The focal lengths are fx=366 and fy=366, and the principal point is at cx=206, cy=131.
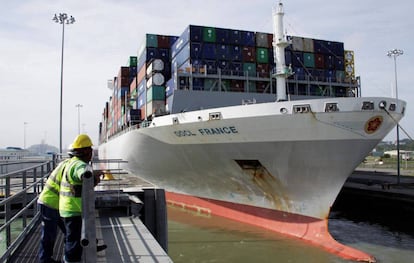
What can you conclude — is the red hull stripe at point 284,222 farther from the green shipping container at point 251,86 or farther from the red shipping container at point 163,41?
the red shipping container at point 163,41

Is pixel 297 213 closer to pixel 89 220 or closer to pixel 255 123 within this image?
pixel 255 123

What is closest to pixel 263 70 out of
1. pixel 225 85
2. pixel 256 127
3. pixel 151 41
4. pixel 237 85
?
pixel 237 85

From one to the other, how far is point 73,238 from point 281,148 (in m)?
9.40

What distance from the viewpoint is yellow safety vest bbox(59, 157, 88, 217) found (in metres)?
4.07

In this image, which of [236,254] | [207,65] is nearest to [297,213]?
[236,254]

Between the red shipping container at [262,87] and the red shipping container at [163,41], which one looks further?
the red shipping container at [163,41]

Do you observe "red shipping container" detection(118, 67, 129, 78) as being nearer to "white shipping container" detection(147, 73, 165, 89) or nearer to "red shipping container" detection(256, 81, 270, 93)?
"white shipping container" detection(147, 73, 165, 89)

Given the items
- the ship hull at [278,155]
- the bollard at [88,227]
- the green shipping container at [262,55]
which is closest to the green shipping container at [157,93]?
the ship hull at [278,155]

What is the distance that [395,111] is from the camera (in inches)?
480

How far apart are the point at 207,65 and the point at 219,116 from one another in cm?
678

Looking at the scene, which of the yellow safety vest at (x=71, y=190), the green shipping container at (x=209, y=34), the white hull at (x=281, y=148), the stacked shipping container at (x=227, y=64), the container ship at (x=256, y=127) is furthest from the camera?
the green shipping container at (x=209, y=34)

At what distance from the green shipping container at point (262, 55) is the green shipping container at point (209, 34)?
278cm

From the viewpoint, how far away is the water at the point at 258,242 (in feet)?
36.0

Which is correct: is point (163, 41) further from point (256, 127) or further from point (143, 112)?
point (256, 127)
